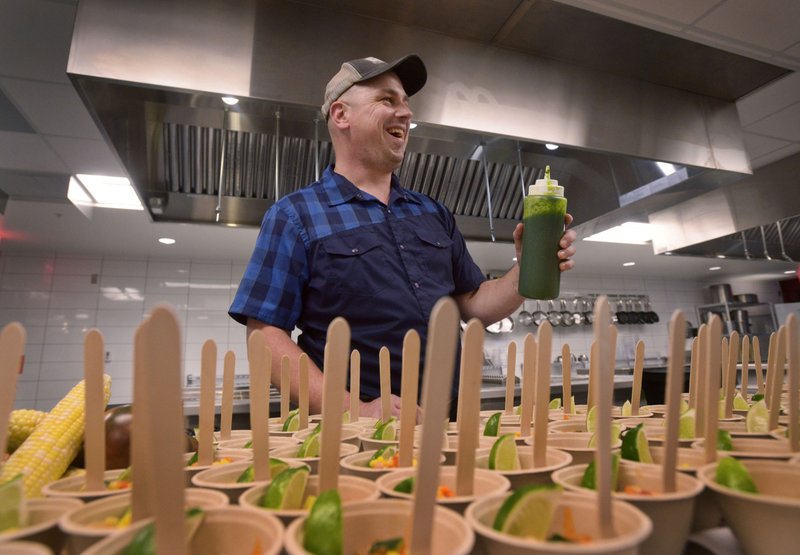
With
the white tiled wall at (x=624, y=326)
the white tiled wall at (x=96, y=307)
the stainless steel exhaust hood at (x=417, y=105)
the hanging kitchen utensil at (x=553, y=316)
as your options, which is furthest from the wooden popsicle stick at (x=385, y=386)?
the hanging kitchen utensil at (x=553, y=316)

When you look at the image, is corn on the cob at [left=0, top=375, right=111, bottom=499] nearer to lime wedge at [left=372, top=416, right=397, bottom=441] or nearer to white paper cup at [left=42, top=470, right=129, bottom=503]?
white paper cup at [left=42, top=470, right=129, bottom=503]

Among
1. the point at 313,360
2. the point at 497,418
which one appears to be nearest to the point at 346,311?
the point at 313,360

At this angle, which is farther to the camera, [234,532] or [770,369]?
[770,369]

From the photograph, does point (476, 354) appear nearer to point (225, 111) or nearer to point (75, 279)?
point (225, 111)

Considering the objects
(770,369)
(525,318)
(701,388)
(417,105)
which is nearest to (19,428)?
(701,388)

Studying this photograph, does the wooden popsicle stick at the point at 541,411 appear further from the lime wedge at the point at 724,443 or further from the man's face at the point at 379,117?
the man's face at the point at 379,117

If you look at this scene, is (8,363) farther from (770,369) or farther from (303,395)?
(770,369)

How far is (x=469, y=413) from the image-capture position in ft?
1.63

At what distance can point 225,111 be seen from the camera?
1.74 meters

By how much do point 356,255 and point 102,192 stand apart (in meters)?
2.63

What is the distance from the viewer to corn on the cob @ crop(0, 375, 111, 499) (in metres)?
0.56

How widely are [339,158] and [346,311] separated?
0.53 m

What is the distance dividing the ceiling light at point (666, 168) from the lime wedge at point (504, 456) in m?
2.11

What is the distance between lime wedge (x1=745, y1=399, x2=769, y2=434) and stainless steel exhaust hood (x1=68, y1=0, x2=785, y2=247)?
55.6 inches
